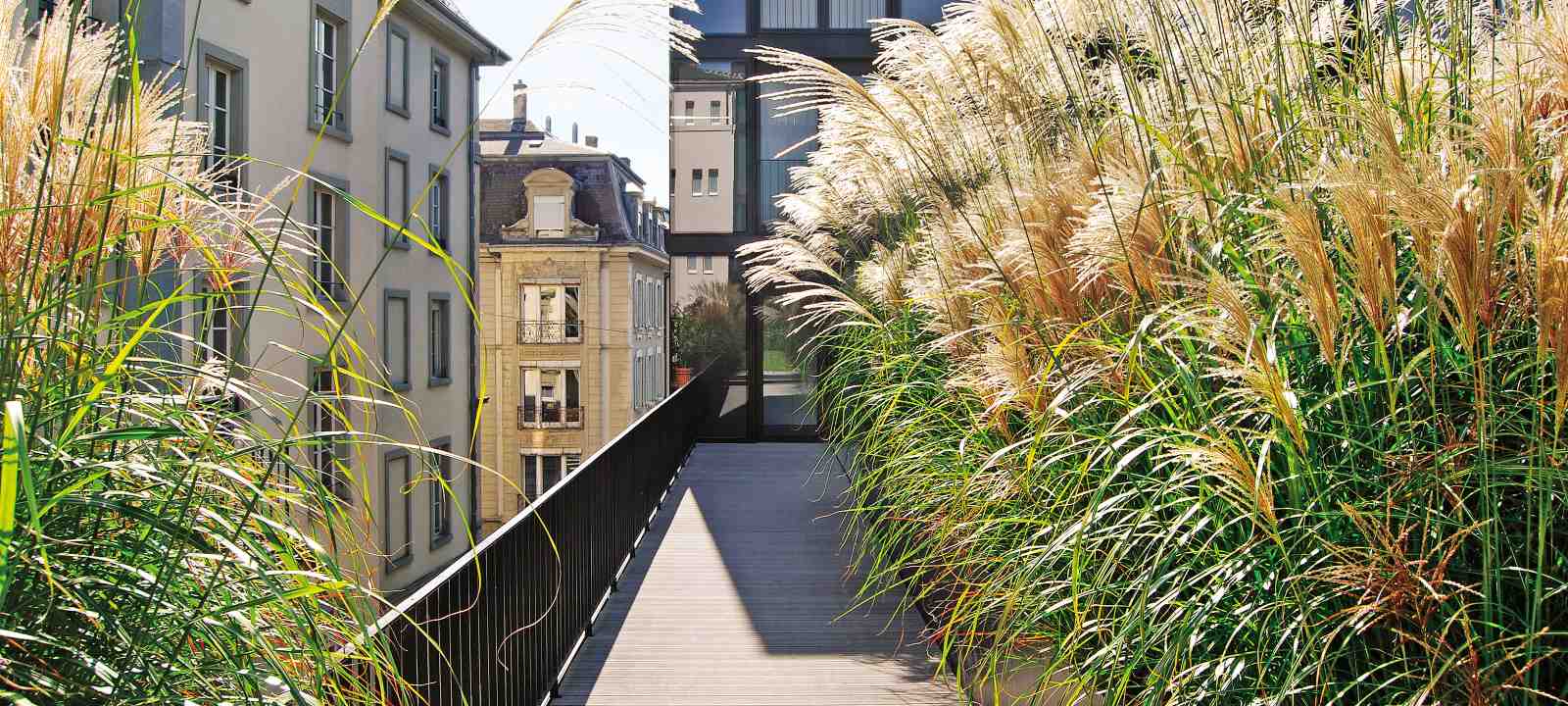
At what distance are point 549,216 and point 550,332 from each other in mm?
2507

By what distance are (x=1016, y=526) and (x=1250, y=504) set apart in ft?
3.19

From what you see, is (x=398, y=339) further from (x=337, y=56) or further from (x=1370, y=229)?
(x=1370, y=229)

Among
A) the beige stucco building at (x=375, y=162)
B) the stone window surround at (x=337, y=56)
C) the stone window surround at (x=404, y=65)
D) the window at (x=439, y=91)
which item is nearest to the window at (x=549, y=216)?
the beige stucco building at (x=375, y=162)

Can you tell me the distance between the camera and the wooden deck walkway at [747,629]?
3553 mm

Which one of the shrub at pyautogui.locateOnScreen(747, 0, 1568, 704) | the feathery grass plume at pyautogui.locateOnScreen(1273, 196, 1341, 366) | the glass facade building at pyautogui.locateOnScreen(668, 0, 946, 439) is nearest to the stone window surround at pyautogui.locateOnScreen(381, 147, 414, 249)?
the glass facade building at pyautogui.locateOnScreen(668, 0, 946, 439)

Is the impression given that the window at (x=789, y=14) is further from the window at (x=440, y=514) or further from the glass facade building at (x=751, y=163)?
the window at (x=440, y=514)

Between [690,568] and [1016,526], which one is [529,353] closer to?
[690,568]

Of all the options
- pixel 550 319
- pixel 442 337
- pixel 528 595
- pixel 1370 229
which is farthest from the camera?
pixel 550 319

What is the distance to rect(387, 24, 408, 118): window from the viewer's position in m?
14.7

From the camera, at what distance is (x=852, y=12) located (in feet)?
35.2

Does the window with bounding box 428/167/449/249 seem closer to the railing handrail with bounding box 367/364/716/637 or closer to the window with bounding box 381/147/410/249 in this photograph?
the window with bounding box 381/147/410/249

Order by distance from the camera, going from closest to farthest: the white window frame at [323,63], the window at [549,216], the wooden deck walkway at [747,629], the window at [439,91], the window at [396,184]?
the wooden deck walkway at [747,629]
the white window frame at [323,63]
the window at [396,184]
the window at [439,91]
the window at [549,216]

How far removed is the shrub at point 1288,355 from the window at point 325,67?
11.5 metres

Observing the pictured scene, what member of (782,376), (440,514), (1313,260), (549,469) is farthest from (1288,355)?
(549,469)
